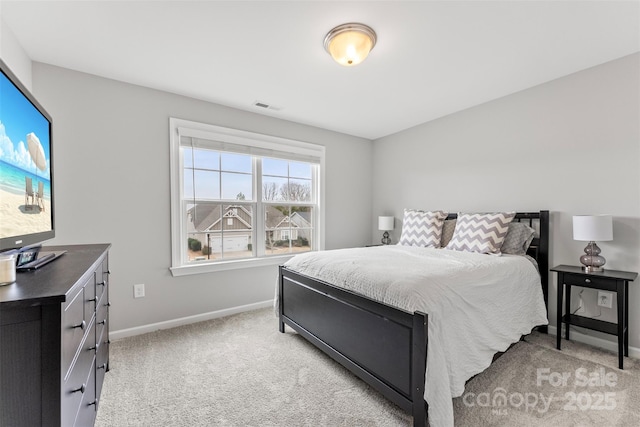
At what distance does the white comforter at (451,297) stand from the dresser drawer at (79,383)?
1406mm

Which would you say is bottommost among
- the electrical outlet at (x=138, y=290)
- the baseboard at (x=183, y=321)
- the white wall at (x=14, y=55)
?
the baseboard at (x=183, y=321)

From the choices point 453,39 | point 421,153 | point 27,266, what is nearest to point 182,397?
point 27,266

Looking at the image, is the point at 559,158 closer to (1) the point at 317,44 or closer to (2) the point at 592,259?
(2) the point at 592,259

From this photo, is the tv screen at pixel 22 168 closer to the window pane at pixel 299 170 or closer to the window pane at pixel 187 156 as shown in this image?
the window pane at pixel 187 156

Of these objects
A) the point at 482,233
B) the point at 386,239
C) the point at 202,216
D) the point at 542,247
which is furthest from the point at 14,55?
the point at 542,247

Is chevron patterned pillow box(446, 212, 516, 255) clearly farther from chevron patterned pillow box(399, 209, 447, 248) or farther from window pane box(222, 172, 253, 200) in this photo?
window pane box(222, 172, 253, 200)

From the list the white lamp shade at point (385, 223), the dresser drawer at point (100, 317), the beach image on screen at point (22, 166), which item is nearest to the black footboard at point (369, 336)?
the dresser drawer at point (100, 317)

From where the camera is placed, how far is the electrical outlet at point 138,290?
271 cm

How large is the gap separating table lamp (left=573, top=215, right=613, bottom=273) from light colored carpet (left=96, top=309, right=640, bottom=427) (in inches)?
28.6

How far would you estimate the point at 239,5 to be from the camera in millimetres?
1716

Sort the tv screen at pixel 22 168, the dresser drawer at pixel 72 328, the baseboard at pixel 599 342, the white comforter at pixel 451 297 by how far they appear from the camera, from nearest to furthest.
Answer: the dresser drawer at pixel 72 328 → the tv screen at pixel 22 168 → the white comforter at pixel 451 297 → the baseboard at pixel 599 342

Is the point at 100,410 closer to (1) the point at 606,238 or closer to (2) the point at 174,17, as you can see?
(2) the point at 174,17

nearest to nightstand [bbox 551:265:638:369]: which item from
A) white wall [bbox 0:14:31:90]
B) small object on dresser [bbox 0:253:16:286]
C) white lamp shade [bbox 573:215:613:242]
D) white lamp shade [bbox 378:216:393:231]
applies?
white lamp shade [bbox 573:215:613:242]

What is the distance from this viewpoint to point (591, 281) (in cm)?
224
